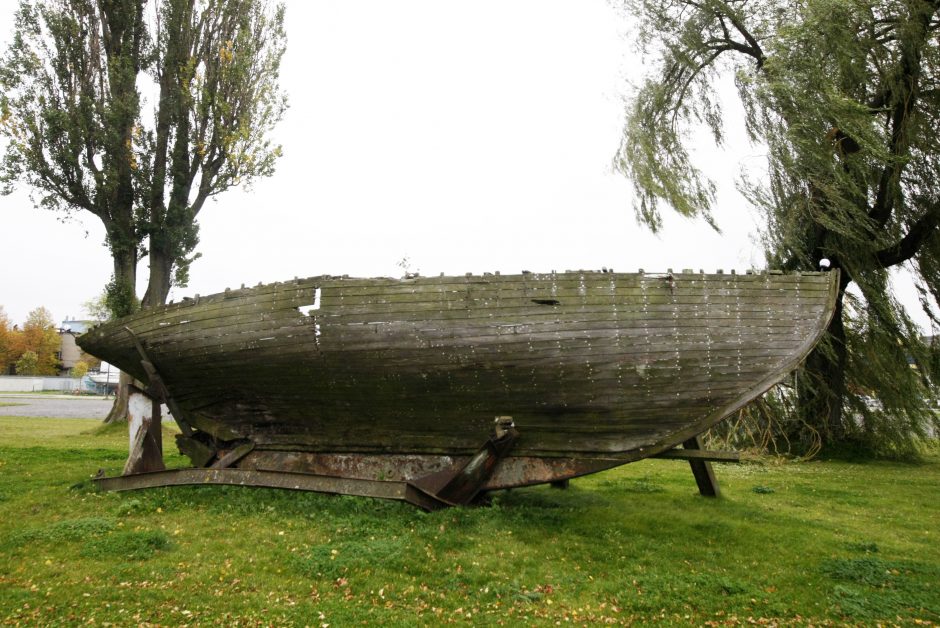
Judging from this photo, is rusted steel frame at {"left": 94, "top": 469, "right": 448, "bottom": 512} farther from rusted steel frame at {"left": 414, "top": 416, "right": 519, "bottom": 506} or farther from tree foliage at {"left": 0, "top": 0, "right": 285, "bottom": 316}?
tree foliage at {"left": 0, "top": 0, "right": 285, "bottom": 316}

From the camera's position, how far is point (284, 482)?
647 centimetres

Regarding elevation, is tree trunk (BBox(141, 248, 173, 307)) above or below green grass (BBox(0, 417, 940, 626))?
above

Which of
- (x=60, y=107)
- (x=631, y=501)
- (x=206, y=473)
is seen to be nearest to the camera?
(x=206, y=473)

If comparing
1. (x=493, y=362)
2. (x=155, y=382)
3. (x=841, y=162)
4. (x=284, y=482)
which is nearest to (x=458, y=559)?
(x=493, y=362)

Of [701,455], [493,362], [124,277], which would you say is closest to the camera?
[493,362]

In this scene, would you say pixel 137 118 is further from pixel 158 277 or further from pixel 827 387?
pixel 827 387

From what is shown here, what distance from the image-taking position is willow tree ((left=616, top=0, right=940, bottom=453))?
34.8 ft

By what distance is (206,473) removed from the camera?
6.81 m

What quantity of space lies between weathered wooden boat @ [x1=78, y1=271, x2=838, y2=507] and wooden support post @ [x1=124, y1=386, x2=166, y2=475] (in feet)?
3.60

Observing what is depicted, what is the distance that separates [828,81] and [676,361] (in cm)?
760

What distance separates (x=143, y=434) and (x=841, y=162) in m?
11.6

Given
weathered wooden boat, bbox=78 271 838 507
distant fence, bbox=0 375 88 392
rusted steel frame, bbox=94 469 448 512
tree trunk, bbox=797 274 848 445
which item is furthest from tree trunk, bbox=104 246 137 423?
distant fence, bbox=0 375 88 392

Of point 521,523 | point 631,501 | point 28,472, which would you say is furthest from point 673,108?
point 28,472

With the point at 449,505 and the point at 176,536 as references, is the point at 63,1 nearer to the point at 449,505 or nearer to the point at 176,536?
the point at 176,536
